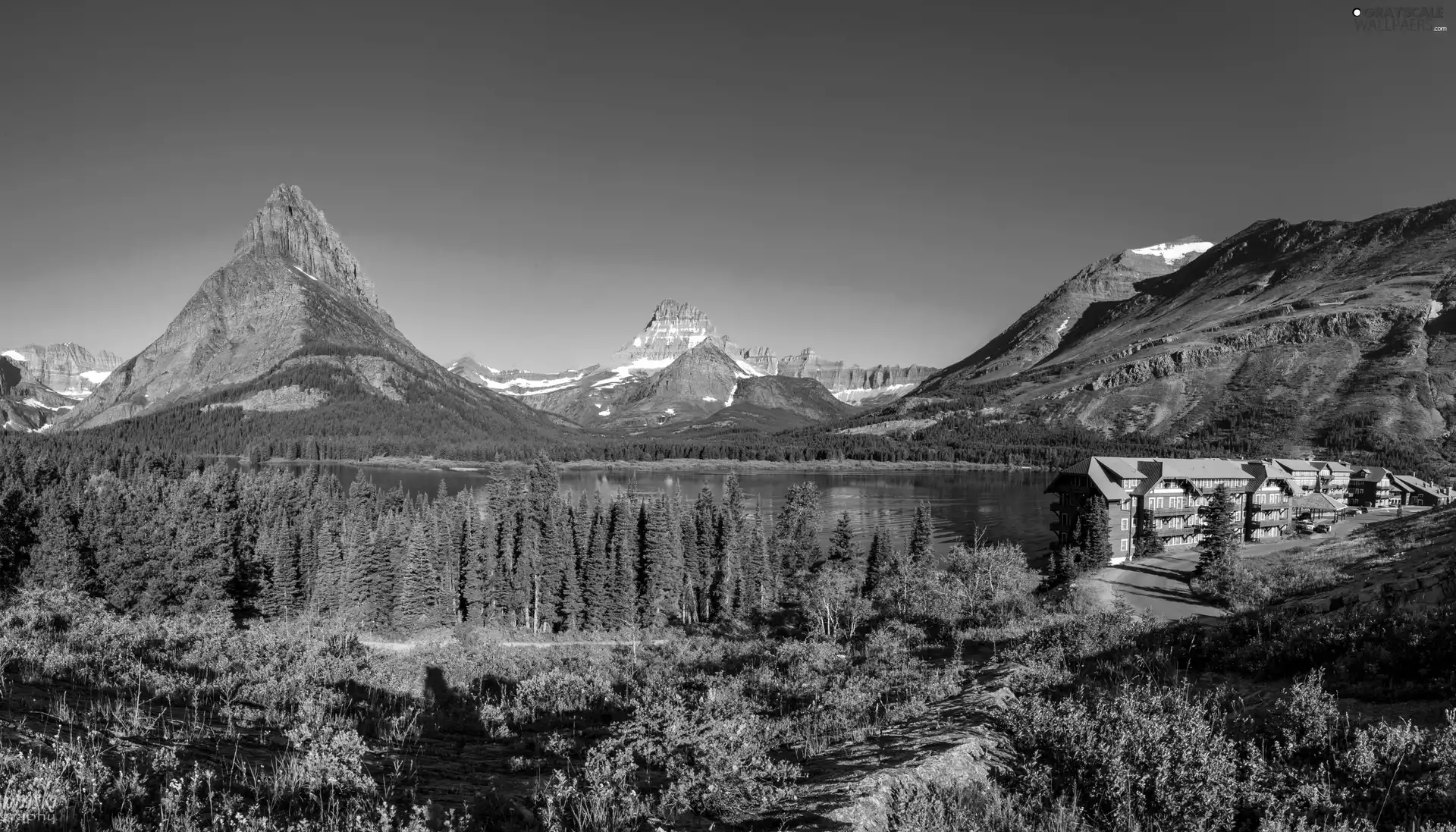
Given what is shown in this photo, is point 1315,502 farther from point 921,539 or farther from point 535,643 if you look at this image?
point 535,643

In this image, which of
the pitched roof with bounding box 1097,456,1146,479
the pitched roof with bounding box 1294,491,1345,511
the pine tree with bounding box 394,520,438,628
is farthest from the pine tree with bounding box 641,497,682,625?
the pitched roof with bounding box 1294,491,1345,511

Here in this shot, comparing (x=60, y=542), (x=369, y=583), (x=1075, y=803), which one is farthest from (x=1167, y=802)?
(x=60, y=542)

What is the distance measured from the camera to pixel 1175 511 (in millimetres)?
77812

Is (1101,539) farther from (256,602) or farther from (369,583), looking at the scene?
(256,602)

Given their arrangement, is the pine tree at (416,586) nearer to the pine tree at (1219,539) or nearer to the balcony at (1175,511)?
the pine tree at (1219,539)

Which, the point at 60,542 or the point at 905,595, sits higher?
the point at 60,542

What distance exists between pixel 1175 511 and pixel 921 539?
96.2 ft

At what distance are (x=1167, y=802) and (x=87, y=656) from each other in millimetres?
16974

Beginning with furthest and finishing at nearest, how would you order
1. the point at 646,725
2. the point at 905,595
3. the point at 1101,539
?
the point at 1101,539
the point at 905,595
the point at 646,725

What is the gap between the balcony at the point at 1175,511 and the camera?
76.8m

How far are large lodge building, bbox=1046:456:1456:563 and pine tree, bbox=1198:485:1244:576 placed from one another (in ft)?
19.5

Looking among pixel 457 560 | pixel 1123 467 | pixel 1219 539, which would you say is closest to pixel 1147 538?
pixel 1123 467

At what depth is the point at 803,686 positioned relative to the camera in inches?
620

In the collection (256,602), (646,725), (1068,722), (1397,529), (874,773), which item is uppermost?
(1068,722)
